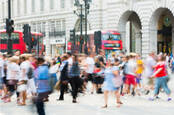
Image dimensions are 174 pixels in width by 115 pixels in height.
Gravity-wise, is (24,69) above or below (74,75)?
above

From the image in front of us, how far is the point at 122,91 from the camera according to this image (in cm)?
1475

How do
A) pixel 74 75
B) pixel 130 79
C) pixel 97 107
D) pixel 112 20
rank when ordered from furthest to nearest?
pixel 112 20 → pixel 130 79 → pixel 74 75 → pixel 97 107

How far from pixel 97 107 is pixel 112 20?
31114 mm

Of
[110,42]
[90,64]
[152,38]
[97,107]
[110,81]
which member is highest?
[152,38]

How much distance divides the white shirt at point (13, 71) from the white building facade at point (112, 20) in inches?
1053

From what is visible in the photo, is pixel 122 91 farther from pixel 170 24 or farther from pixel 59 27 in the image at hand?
pixel 59 27

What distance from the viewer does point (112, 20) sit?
41.9 meters

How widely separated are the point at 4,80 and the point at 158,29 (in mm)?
31019

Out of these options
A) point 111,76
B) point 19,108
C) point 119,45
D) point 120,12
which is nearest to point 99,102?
point 111,76

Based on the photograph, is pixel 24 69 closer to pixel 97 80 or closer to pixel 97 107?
pixel 97 107

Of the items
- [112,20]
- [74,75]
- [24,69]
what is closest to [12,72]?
[24,69]

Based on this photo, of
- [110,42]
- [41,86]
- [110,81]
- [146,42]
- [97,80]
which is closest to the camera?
[41,86]

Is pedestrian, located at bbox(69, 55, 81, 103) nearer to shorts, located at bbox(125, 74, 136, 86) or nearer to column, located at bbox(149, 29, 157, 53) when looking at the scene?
shorts, located at bbox(125, 74, 136, 86)

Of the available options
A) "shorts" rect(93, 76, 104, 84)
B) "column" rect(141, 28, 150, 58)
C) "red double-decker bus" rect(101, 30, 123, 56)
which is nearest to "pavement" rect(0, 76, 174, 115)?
"shorts" rect(93, 76, 104, 84)
